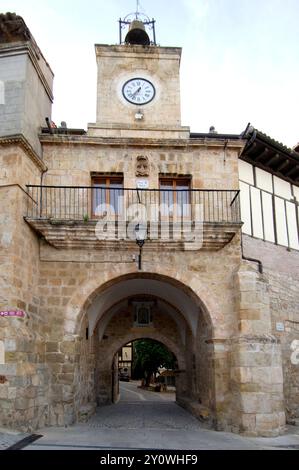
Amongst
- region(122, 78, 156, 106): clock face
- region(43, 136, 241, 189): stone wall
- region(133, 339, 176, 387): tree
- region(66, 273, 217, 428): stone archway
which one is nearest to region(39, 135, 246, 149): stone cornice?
region(43, 136, 241, 189): stone wall

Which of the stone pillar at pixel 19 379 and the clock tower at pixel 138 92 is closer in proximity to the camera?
the stone pillar at pixel 19 379

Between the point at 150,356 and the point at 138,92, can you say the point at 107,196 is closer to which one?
the point at 138,92

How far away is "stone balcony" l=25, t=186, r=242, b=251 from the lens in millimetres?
9445

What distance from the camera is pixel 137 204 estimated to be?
1017cm

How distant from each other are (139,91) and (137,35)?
7.80 feet

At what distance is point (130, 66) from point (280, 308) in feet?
22.8

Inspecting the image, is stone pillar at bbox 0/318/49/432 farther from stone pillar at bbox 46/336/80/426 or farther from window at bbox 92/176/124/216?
window at bbox 92/176/124/216

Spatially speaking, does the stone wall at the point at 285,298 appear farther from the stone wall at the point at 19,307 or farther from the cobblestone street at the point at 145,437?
the stone wall at the point at 19,307

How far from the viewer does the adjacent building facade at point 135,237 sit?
8750 millimetres

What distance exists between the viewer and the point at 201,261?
9867 millimetres

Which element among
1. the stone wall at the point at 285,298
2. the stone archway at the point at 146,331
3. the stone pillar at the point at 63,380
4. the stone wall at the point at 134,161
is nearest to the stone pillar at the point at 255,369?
the stone archway at the point at 146,331

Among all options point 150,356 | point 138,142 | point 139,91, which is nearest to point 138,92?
point 139,91

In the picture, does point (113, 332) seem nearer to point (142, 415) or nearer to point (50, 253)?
point (142, 415)

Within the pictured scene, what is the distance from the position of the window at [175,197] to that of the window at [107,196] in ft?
3.10
